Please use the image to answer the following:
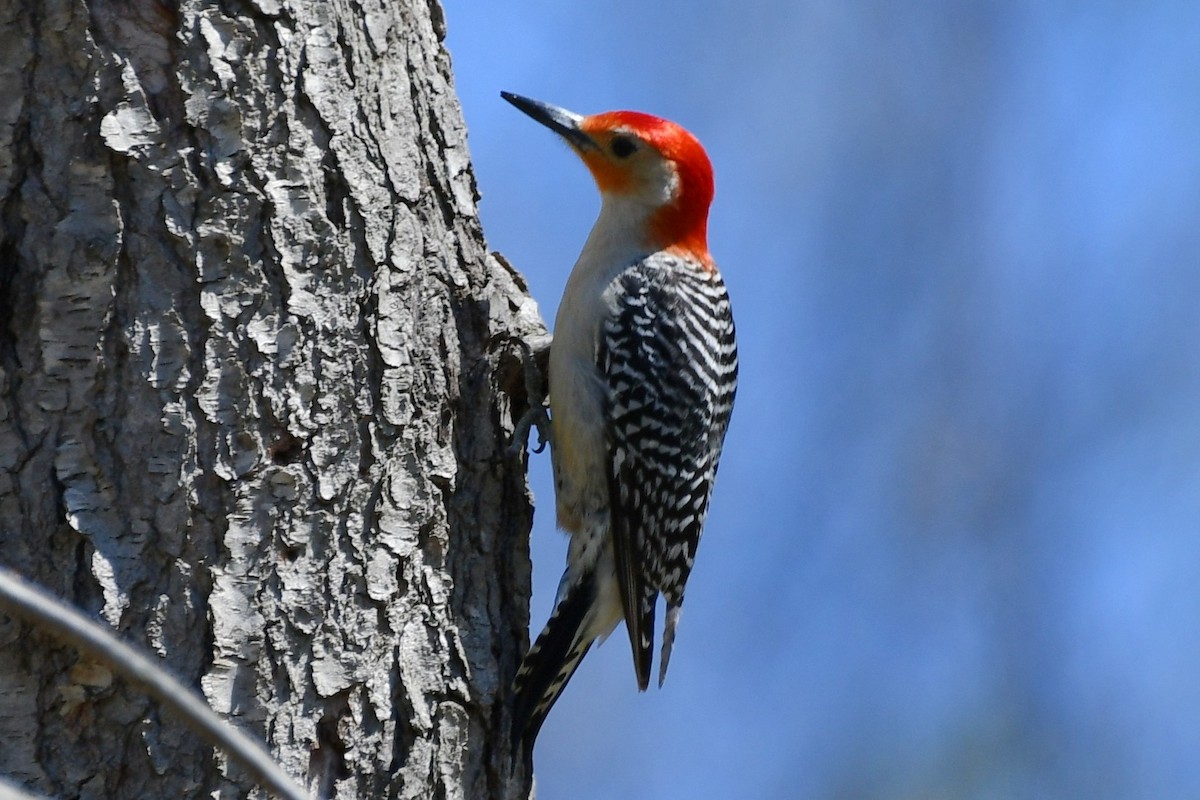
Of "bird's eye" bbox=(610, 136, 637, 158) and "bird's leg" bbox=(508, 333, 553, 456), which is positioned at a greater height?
"bird's eye" bbox=(610, 136, 637, 158)

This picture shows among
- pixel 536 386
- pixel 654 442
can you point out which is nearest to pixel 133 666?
pixel 536 386

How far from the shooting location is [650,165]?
4602mm

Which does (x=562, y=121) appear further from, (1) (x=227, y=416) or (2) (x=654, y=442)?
(1) (x=227, y=416)

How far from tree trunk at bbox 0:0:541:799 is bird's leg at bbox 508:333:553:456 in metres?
0.64

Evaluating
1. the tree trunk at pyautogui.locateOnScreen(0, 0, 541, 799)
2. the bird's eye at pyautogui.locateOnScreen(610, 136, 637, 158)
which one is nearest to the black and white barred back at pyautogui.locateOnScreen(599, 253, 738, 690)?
the bird's eye at pyautogui.locateOnScreen(610, 136, 637, 158)

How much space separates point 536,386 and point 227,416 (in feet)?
4.46

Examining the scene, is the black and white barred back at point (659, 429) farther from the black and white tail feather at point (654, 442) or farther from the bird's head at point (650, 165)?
the bird's head at point (650, 165)

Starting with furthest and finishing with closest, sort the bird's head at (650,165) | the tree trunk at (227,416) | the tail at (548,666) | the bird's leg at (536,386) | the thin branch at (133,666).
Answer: the bird's head at (650,165) → the bird's leg at (536,386) → the tail at (548,666) → the tree trunk at (227,416) → the thin branch at (133,666)

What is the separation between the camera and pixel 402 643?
9.61 ft

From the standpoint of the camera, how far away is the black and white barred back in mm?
3928

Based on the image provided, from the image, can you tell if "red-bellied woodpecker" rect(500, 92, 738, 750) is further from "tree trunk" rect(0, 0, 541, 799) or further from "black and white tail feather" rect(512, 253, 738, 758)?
"tree trunk" rect(0, 0, 541, 799)

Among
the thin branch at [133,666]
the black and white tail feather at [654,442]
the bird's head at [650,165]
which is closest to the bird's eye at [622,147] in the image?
the bird's head at [650,165]

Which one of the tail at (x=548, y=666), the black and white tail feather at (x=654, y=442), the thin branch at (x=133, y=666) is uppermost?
the black and white tail feather at (x=654, y=442)

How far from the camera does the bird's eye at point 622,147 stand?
181 inches
